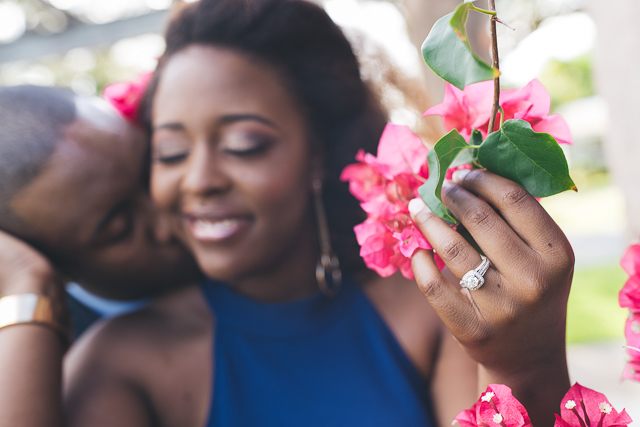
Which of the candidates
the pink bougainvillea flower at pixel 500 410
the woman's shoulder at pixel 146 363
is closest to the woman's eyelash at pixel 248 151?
the woman's shoulder at pixel 146 363

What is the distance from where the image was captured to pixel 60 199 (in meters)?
1.25

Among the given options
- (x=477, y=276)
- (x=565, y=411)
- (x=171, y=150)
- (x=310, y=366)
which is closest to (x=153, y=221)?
(x=171, y=150)

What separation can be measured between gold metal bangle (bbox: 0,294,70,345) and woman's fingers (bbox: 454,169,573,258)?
1.11 meters

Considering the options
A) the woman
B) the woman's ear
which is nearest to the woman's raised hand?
the woman

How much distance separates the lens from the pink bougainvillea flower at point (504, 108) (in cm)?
67

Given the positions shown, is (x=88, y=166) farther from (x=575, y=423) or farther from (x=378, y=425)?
(x=575, y=423)

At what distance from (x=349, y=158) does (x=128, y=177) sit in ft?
2.34

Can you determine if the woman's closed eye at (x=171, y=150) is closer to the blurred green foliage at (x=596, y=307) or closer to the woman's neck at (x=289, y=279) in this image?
the woman's neck at (x=289, y=279)

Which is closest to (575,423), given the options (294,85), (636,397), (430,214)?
(430,214)

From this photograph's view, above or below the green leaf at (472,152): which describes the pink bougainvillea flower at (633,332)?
below

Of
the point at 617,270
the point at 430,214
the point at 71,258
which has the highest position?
the point at 430,214

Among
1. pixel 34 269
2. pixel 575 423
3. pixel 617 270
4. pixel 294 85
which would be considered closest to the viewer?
pixel 575 423

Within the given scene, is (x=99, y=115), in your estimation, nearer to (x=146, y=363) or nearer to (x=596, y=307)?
(x=146, y=363)

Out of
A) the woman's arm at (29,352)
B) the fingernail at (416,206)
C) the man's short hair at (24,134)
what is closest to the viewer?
the fingernail at (416,206)
